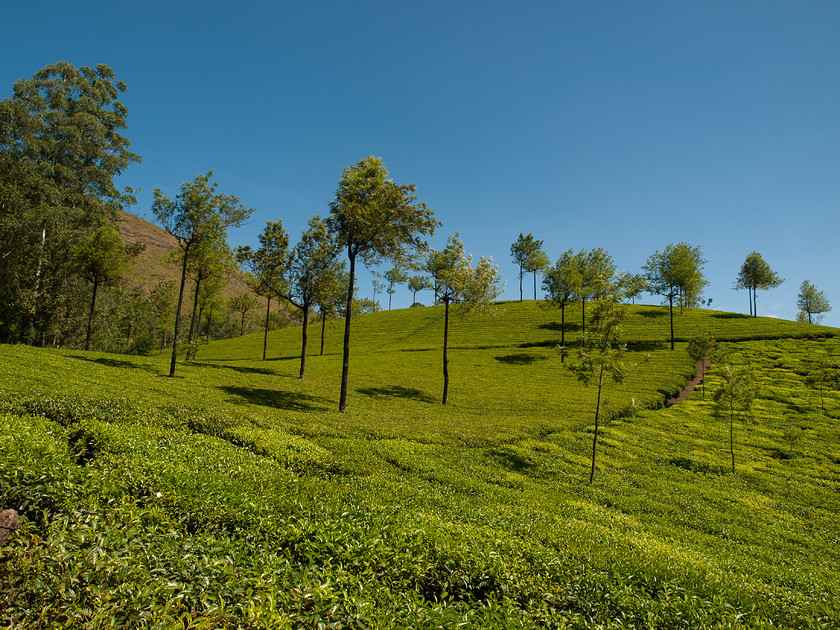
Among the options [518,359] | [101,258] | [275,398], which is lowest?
[275,398]

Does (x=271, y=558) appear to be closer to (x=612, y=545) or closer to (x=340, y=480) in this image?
(x=340, y=480)

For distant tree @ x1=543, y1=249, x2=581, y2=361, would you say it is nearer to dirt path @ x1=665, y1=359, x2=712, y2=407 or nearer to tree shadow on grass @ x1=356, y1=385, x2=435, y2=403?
dirt path @ x1=665, y1=359, x2=712, y2=407

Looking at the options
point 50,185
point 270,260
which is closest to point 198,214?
point 270,260

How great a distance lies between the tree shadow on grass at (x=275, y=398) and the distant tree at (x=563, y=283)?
50889 mm

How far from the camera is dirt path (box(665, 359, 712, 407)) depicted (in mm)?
46669

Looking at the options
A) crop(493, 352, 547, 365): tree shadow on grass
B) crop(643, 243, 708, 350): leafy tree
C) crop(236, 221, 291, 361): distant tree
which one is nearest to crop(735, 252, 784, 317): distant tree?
crop(643, 243, 708, 350): leafy tree

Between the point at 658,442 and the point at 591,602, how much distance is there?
28.9 meters

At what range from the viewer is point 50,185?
1661 inches

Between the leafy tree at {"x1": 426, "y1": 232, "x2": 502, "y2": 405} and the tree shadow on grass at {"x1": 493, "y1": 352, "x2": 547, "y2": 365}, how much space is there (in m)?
24.5

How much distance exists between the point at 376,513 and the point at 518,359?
56.7m

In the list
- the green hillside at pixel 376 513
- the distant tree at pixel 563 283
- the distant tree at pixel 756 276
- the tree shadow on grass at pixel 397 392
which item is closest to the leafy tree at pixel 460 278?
the tree shadow on grass at pixel 397 392

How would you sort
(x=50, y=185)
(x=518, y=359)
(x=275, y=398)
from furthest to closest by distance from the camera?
1. (x=518, y=359)
2. (x=50, y=185)
3. (x=275, y=398)

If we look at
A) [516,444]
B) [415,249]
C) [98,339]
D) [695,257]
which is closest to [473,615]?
[516,444]

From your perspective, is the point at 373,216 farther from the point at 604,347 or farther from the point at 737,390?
the point at 737,390
